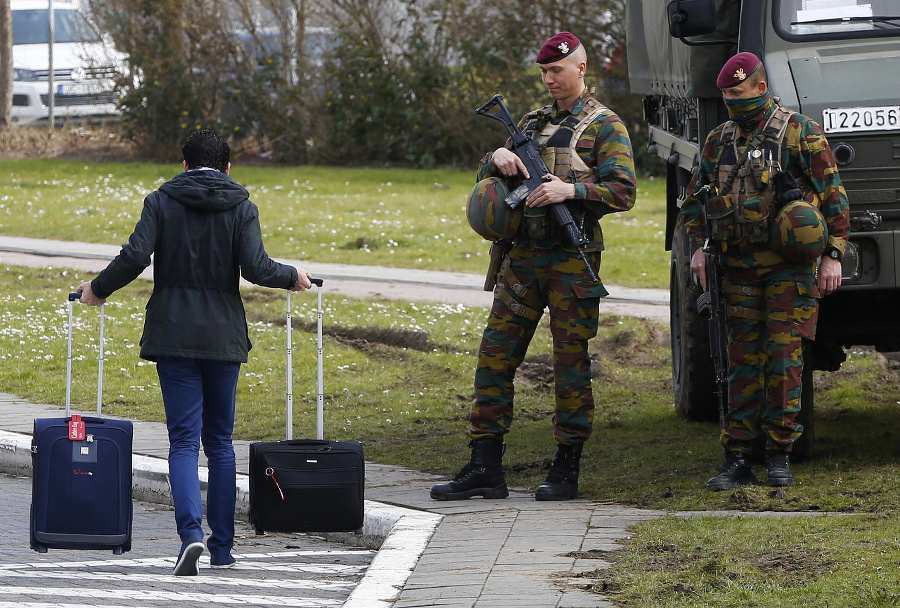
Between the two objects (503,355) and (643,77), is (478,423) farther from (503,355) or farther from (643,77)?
(643,77)

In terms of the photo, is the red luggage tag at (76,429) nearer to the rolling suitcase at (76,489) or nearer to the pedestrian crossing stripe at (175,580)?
the rolling suitcase at (76,489)

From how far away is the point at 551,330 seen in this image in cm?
655

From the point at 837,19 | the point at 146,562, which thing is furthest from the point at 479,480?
the point at 837,19

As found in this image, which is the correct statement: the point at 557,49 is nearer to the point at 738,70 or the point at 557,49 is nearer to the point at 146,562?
the point at 738,70

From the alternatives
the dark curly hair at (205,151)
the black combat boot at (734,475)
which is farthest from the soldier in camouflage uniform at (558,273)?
the dark curly hair at (205,151)

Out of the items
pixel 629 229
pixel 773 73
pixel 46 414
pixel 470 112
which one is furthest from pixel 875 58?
pixel 470 112

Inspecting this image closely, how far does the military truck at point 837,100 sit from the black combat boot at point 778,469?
1.55 feet

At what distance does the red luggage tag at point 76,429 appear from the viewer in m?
5.55

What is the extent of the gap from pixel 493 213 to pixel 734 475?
1579 millimetres

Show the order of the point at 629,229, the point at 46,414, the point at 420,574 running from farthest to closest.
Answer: the point at 629,229, the point at 46,414, the point at 420,574

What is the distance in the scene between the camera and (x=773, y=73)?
6.68 m

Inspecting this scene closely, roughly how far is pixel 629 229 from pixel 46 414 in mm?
11571

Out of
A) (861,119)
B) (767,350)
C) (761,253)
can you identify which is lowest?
(767,350)

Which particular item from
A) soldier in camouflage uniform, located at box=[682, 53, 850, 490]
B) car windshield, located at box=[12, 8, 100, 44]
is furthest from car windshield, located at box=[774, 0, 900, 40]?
car windshield, located at box=[12, 8, 100, 44]
